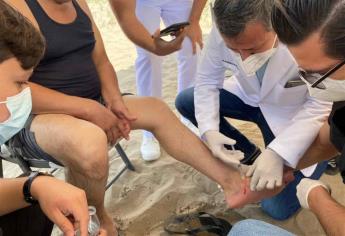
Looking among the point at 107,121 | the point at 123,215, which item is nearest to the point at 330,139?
the point at 107,121

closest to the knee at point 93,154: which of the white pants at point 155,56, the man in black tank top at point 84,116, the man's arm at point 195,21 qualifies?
the man in black tank top at point 84,116

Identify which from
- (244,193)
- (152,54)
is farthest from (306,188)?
(152,54)

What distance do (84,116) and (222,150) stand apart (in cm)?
59

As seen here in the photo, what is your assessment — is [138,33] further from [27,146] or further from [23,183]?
[23,183]

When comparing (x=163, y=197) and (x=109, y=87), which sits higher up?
(x=109, y=87)

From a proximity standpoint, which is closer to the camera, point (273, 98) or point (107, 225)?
point (107, 225)

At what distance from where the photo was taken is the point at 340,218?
131cm

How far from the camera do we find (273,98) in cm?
201

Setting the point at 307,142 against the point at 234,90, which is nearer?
the point at 307,142

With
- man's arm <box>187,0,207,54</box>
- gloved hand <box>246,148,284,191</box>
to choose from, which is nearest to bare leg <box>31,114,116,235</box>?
gloved hand <box>246,148,284,191</box>

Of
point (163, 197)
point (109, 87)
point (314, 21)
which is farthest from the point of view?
point (163, 197)

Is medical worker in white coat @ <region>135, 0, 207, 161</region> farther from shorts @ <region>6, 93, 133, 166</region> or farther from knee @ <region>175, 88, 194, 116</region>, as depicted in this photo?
shorts @ <region>6, 93, 133, 166</region>

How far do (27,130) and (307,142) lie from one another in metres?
1.09

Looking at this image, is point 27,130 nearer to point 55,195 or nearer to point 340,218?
point 55,195
